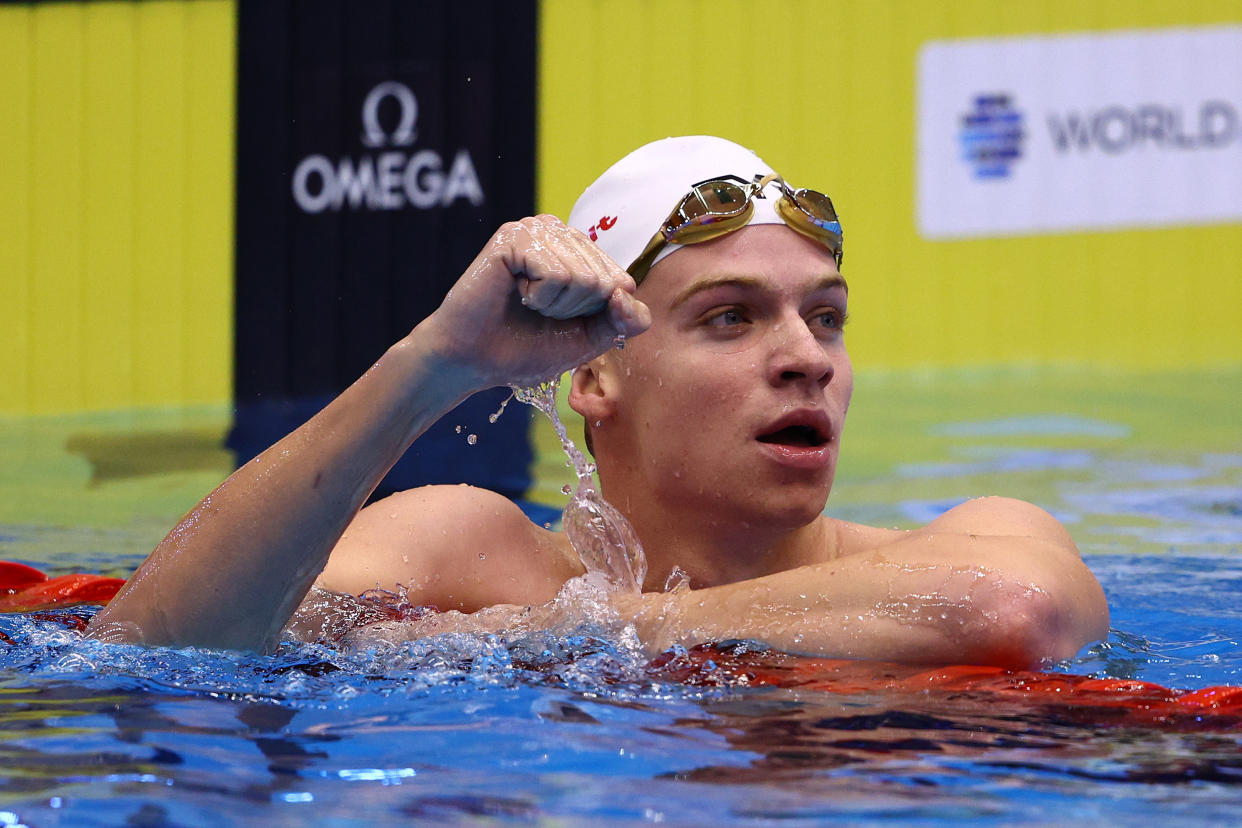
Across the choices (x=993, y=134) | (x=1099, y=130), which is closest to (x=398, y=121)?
(x=993, y=134)

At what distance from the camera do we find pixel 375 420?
6.41ft

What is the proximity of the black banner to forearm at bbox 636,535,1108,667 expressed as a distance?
5859 mm

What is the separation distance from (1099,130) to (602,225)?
5.56 meters

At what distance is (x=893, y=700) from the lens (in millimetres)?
2031

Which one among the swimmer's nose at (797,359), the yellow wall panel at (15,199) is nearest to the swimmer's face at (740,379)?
the swimmer's nose at (797,359)

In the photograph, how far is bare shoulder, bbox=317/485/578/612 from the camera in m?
2.50

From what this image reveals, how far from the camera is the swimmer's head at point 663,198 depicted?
8.66 feet

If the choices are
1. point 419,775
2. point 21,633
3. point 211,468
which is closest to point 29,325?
point 211,468

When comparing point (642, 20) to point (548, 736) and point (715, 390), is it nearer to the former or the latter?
point (715, 390)

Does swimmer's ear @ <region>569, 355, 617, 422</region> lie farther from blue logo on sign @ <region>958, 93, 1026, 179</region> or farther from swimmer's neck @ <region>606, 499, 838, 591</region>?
blue logo on sign @ <region>958, 93, 1026, 179</region>

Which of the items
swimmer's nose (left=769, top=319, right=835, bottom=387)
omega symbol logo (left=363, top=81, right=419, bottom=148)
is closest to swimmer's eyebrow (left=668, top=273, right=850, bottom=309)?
swimmer's nose (left=769, top=319, right=835, bottom=387)

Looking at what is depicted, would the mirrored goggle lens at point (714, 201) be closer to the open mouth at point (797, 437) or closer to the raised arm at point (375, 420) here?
the open mouth at point (797, 437)

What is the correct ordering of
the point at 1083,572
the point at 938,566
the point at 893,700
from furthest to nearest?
the point at 1083,572, the point at 938,566, the point at 893,700

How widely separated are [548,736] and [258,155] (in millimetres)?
7020
